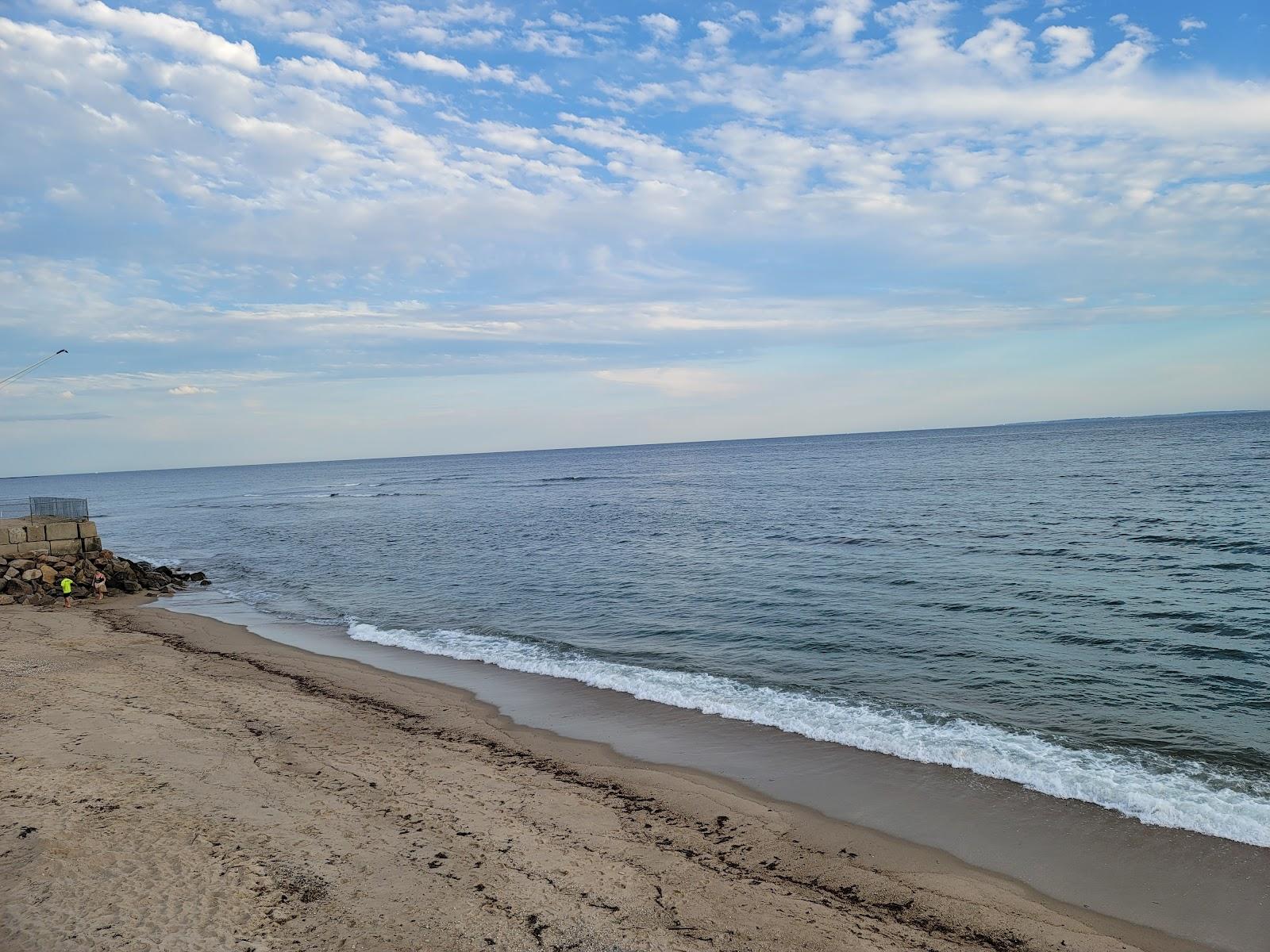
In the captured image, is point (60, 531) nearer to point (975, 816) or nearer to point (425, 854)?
point (425, 854)

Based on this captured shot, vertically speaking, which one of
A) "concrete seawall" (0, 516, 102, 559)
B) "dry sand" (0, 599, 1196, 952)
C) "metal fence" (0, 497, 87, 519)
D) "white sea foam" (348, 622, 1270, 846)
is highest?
"metal fence" (0, 497, 87, 519)

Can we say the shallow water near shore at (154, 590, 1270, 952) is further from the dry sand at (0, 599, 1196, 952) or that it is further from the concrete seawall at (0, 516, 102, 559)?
the concrete seawall at (0, 516, 102, 559)

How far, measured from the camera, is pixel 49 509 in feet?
108

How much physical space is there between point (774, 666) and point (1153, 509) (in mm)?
26158

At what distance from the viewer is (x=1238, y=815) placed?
26.3 feet

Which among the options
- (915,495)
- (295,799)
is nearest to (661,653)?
(295,799)

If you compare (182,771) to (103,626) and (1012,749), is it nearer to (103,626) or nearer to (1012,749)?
(1012,749)

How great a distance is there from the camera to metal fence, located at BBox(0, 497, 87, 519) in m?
30.6

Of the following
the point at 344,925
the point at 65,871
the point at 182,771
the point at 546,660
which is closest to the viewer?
the point at 344,925

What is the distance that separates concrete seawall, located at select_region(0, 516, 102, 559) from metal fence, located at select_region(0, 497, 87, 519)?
2.97 feet

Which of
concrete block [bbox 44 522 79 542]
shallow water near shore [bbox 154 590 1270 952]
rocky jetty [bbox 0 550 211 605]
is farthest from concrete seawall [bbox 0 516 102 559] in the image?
shallow water near shore [bbox 154 590 1270 952]

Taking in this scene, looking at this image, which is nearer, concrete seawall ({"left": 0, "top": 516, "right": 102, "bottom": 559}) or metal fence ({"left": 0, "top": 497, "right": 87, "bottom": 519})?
concrete seawall ({"left": 0, "top": 516, "right": 102, "bottom": 559})

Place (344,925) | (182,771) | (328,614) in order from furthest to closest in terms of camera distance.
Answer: (328,614)
(182,771)
(344,925)

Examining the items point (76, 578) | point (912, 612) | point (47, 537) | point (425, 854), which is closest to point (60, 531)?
point (47, 537)
